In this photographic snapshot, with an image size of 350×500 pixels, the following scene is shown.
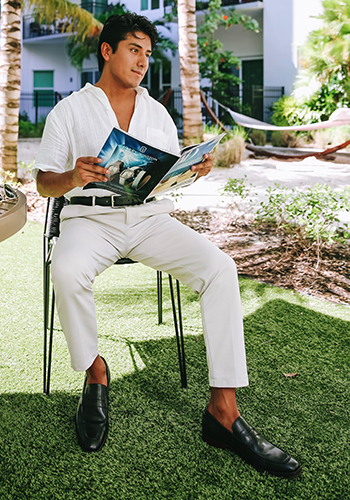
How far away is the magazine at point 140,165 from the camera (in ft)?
5.44

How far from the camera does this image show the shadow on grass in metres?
1.55

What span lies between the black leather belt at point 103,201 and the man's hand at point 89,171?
347 millimetres

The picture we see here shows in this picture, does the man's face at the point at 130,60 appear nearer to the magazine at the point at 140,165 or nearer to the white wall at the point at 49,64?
the magazine at the point at 140,165

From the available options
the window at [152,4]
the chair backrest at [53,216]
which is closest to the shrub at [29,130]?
the window at [152,4]

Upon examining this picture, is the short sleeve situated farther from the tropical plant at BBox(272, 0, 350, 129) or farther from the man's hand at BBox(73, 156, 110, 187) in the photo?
the tropical plant at BBox(272, 0, 350, 129)

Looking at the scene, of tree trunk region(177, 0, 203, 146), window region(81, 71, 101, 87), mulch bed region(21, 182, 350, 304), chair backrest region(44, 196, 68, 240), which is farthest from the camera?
window region(81, 71, 101, 87)

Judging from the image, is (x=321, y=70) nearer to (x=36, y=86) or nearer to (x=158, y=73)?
(x=158, y=73)

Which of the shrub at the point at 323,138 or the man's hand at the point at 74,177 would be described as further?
the shrub at the point at 323,138

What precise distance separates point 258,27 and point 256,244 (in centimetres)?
1291

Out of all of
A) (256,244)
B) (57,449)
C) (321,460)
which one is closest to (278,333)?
(321,460)

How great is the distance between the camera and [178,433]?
1846mm

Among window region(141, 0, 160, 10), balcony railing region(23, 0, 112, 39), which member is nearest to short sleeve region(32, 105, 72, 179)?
window region(141, 0, 160, 10)

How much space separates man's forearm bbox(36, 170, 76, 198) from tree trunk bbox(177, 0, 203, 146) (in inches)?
250

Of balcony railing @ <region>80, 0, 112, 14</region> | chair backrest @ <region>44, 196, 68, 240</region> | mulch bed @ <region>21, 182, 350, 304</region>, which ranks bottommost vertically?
mulch bed @ <region>21, 182, 350, 304</region>
